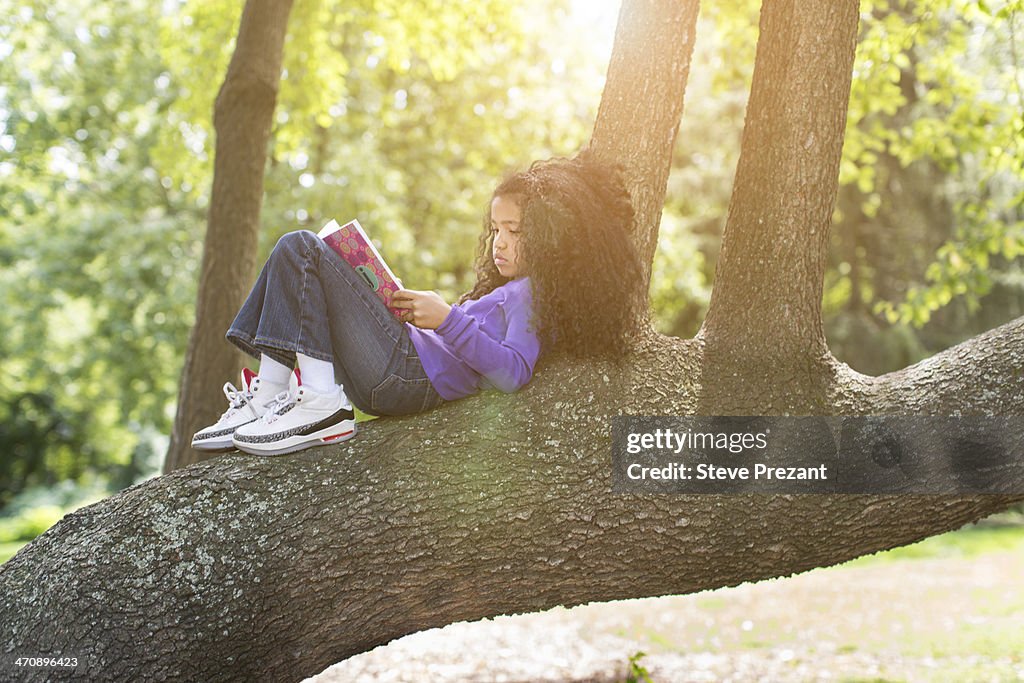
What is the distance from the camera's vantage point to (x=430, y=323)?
324cm

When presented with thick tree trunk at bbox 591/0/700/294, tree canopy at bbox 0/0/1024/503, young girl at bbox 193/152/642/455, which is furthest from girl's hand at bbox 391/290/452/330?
tree canopy at bbox 0/0/1024/503

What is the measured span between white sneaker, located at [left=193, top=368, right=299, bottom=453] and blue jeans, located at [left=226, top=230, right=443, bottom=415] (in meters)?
0.13

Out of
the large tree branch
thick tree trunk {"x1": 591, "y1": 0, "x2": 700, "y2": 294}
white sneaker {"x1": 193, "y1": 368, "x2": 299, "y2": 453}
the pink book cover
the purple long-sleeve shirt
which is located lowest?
the large tree branch

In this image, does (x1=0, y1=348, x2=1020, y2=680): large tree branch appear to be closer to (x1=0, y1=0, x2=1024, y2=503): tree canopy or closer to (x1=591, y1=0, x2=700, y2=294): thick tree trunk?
(x1=591, y1=0, x2=700, y2=294): thick tree trunk

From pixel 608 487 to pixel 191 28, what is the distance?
733cm

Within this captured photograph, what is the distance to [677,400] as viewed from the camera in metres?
3.44

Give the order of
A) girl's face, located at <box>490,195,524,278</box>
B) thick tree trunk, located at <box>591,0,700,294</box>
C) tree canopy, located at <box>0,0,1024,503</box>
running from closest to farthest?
girl's face, located at <box>490,195,524,278</box>
thick tree trunk, located at <box>591,0,700,294</box>
tree canopy, located at <box>0,0,1024,503</box>

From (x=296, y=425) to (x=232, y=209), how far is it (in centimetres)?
299

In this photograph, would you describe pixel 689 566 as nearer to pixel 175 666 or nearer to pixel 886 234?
pixel 175 666

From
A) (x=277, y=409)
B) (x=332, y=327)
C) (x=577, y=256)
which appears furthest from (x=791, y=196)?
(x=277, y=409)

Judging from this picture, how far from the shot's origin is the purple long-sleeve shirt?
3.21m

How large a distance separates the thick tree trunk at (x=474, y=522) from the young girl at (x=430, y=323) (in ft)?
0.35

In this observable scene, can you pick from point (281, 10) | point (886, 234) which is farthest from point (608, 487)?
point (886, 234)

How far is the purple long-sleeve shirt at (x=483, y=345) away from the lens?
10.5 feet
